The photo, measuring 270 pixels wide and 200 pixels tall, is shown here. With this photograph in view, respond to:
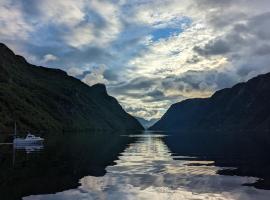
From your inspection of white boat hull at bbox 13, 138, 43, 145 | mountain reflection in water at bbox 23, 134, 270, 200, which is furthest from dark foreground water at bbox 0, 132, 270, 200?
white boat hull at bbox 13, 138, 43, 145

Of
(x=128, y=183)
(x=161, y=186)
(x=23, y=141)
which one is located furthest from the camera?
(x=23, y=141)

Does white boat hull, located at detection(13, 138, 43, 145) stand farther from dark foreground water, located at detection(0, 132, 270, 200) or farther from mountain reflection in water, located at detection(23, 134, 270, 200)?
mountain reflection in water, located at detection(23, 134, 270, 200)

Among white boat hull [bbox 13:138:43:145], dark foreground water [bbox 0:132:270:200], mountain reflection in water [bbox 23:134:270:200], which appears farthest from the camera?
white boat hull [bbox 13:138:43:145]

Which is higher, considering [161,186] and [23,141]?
[23,141]

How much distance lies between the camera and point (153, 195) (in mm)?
45781

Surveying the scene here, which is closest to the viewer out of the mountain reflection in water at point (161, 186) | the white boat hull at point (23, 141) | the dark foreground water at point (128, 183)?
the mountain reflection in water at point (161, 186)

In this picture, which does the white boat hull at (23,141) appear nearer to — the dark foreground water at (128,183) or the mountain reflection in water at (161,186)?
the dark foreground water at (128,183)

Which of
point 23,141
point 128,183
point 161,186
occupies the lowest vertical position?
point 161,186

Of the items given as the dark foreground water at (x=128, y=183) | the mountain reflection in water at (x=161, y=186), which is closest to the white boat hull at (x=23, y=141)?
the dark foreground water at (x=128, y=183)

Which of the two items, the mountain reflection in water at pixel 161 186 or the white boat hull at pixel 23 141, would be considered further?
the white boat hull at pixel 23 141

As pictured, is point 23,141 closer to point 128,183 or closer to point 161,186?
point 128,183

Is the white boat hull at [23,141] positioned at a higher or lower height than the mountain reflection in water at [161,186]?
higher

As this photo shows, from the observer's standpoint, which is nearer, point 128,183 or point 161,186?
point 161,186

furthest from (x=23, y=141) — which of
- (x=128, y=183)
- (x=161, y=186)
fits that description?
(x=161, y=186)
